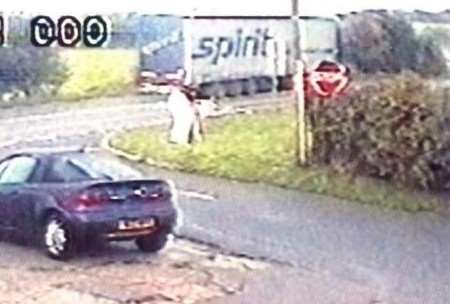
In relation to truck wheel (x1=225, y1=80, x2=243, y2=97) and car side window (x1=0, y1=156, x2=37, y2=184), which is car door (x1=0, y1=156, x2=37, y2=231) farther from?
truck wheel (x1=225, y1=80, x2=243, y2=97)

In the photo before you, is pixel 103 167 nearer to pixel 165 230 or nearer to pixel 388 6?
pixel 165 230

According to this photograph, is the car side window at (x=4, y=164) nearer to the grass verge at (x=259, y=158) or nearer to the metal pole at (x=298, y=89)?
the grass verge at (x=259, y=158)

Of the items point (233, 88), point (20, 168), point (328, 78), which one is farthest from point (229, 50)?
point (20, 168)

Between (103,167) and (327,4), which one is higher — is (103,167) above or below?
below

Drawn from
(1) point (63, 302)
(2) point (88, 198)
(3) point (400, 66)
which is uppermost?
(3) point (400, 66)

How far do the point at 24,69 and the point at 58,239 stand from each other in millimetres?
310

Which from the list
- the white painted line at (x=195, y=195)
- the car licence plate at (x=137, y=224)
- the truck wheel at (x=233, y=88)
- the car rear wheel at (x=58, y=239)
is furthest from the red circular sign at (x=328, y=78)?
the car rear wheel at (x=58, y=239)

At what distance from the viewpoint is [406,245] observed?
2.57 meters

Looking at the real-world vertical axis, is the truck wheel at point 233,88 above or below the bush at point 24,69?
below

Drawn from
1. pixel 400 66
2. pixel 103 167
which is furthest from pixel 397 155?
pixel 103 167

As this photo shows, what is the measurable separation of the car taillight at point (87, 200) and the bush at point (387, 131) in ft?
1.32

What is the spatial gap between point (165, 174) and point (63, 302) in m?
0.29

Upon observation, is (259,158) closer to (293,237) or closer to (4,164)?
(293,237)

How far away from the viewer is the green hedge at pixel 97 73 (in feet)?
8.20
